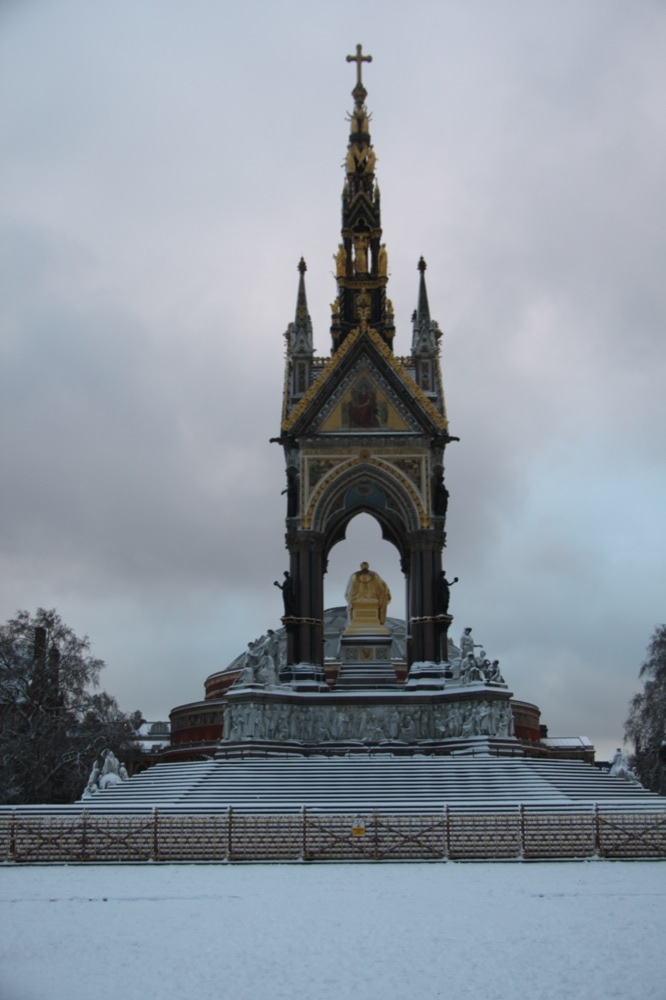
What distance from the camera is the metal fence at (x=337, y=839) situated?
21.4m

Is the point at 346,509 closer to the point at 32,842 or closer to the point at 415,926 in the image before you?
the point at 32,842

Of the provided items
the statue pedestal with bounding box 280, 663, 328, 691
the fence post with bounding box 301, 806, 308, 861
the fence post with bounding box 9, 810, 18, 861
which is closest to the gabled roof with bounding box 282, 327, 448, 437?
the statue pedestal with bounding box 280, 663, 328, 691

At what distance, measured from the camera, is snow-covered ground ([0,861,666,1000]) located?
32.5 ft

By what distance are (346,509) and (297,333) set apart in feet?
21.6

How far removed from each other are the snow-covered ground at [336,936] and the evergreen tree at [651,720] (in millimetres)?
26117

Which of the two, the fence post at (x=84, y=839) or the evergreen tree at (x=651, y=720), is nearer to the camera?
the fence post at (x=84, y=839)

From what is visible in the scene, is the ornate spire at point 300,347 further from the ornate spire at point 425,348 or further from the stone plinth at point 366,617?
the stone plinth at point 366,617

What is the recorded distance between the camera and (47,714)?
156 feet

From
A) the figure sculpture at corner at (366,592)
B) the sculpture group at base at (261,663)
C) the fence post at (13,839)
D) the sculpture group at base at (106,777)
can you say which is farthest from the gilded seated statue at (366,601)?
the fence post at (13,839)

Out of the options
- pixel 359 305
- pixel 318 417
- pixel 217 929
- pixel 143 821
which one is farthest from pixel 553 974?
pixel 359 305

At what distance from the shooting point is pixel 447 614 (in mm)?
37312

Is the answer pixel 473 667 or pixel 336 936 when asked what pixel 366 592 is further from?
pixel 336 936

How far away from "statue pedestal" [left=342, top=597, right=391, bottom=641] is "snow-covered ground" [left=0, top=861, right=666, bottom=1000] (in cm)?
2143

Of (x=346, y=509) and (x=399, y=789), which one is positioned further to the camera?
(x=346, y=509)
